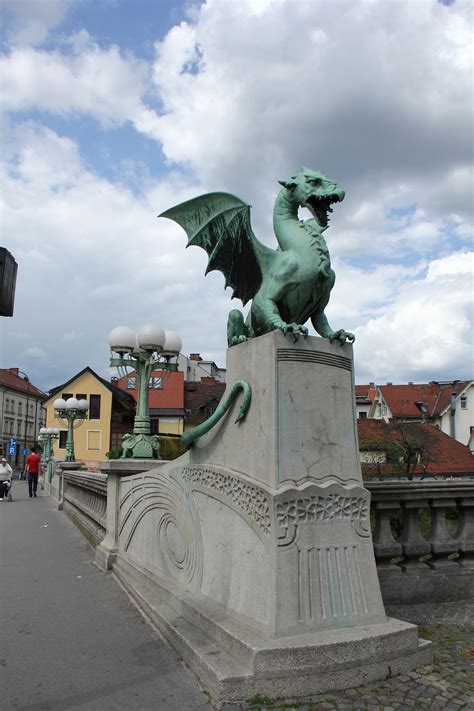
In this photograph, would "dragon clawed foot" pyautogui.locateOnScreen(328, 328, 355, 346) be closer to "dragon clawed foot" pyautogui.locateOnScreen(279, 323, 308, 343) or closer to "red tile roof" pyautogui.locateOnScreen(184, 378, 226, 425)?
"dragon clawed foot" pyautogui.locateOnScreen(279, 323, 308, 343)

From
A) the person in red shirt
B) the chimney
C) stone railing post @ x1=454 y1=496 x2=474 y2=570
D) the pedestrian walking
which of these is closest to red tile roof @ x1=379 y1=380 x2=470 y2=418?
the chimney

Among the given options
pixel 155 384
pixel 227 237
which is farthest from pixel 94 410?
pixel 227 237

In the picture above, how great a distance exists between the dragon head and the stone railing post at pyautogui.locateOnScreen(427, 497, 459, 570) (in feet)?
9.13

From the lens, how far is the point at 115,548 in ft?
23.5

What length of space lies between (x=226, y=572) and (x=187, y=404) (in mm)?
45794

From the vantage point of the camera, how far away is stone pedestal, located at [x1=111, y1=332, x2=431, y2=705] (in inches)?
129

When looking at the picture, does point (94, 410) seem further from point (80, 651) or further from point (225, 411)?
point (225, 411)

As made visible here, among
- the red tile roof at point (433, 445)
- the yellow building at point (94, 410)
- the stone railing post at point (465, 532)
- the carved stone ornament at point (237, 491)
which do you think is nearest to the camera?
the carved stone ornament at point (237, 491)

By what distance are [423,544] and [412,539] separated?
4.0 inches

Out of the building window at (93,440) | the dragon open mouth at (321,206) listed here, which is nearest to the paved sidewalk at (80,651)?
the dragon open mouth at (321,206)

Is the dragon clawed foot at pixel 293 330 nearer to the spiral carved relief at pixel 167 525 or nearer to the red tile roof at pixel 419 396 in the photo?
the spiral carved relief at pixel 167 525

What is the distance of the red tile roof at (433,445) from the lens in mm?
33562

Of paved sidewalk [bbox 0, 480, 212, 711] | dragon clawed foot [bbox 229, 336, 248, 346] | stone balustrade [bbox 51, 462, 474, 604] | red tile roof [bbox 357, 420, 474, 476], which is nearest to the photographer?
paved sidewalk [bbox 0, 480, 212, 711]

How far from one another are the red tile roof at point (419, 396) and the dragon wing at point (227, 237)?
55.3 metres
